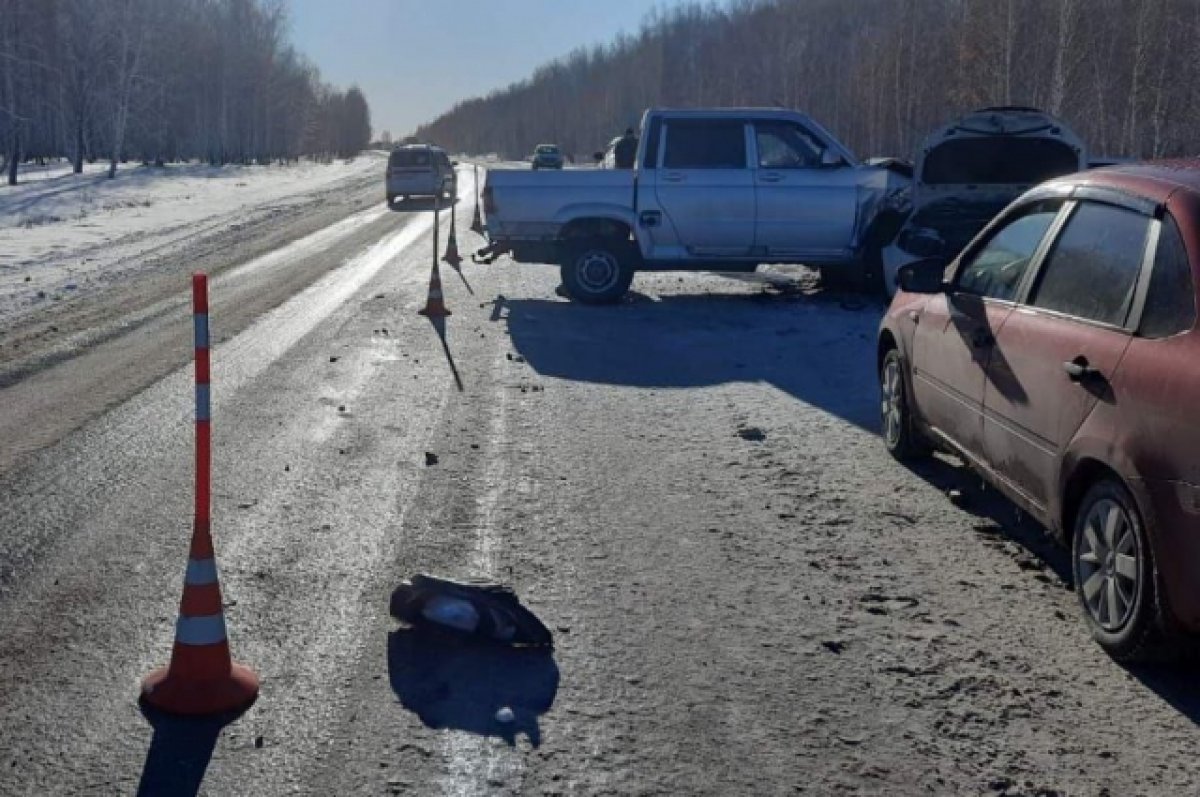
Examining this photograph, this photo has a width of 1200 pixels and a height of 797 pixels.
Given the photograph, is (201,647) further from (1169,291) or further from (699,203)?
(699,203)

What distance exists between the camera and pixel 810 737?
3.96 meters

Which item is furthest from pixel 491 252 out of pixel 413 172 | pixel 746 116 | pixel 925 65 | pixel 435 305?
pixel 925 65

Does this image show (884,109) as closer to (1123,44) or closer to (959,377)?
(1123,44)

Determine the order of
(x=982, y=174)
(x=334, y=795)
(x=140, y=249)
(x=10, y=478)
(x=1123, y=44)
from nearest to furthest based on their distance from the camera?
(x=334, y=795) → (x=10, y=478) → (x=982, y=174) → (x=140, y=249) → (x=1123, y=44)

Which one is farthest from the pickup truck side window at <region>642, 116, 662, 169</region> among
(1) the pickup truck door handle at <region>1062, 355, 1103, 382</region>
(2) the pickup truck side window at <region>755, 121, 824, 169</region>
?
(1) the pickup truck door handle at <region>1062, 355, 1103, 382</region>

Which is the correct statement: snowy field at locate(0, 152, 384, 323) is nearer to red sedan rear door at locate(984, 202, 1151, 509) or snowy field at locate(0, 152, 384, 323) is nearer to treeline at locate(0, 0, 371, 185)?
treeline at locate(0, 0, 371, 185)

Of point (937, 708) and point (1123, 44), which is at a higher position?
point (1123, 44)

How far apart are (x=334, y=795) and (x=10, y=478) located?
4.35m

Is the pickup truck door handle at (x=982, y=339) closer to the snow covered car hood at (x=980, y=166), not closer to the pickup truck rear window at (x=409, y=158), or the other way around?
the snow covered car hood at (x=980, y=166)

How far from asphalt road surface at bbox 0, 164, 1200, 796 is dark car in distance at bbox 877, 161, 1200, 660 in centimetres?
36

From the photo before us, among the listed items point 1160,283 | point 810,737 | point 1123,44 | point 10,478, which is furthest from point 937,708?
point 1123,44

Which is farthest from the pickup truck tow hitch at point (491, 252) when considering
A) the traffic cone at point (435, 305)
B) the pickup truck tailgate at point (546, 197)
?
the traffic cone at point (435, 305)

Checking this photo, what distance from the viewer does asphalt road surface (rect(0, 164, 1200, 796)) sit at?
3811 mm

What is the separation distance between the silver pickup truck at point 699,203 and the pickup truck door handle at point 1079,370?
10.2 metres
